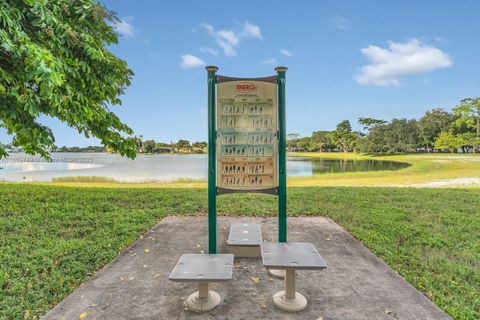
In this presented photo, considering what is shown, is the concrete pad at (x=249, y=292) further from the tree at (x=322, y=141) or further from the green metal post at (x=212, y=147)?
the tree at (x=322, y=141)

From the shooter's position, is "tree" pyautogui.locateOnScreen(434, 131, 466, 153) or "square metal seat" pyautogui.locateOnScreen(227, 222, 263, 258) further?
"tree" pyautogui.locateOnScreen(434, 131, 466, 153)

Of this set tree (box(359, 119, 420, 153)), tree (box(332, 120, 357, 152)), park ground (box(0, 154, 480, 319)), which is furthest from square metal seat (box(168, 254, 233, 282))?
tree (box(332, 120, 357, 152))

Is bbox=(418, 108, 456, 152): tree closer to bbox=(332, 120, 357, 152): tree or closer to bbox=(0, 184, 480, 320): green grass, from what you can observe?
bbox=(332, 120, 357, 152): tree

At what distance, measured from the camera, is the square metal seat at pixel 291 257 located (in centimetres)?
243

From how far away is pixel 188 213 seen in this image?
631 cm

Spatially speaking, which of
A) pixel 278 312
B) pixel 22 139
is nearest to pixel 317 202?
pixel 278 312

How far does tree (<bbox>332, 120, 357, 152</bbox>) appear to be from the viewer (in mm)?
66656

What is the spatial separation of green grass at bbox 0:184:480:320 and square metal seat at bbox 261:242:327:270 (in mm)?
1312

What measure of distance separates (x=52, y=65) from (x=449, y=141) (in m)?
53.2

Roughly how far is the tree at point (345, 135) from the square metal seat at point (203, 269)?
6779 centimetres

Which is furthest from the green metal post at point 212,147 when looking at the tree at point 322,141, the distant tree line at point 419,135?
the tree at point 322,141

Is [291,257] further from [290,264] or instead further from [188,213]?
[188,213]

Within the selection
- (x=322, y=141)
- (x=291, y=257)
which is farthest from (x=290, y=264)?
(x=322, y=141)

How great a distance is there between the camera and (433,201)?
7531 mm
